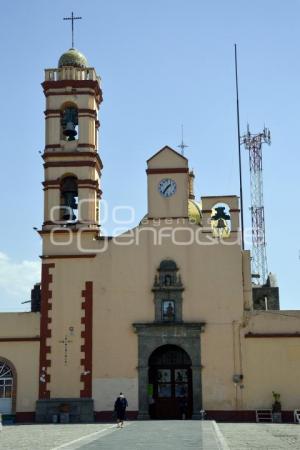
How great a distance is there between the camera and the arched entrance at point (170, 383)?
3444cm

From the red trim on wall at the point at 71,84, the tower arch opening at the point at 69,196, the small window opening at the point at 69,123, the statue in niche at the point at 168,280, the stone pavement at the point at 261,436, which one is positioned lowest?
the stone pavement at the point at 261,436

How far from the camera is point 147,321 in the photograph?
114ft

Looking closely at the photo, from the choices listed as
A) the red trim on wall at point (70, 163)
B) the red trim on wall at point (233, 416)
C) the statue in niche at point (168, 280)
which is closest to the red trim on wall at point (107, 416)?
the red trim on wall at point (233, 416)

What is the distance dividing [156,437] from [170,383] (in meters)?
12.1

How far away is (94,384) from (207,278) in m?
6.86

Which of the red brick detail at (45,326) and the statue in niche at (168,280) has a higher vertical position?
the statue in niche at (168,280)

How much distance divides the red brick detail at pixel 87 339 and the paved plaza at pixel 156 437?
2897 mm

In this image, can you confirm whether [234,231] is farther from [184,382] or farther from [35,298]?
[35,298]

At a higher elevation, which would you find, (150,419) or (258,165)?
(258,165)

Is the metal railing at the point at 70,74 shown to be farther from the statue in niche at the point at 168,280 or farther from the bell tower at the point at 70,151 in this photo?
the statue in niche at the point at 168,280

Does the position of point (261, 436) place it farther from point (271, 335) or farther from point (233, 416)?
point (271, 335)

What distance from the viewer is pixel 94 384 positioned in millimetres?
34156

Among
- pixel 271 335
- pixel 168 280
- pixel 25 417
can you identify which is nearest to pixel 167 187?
pixel 168 280

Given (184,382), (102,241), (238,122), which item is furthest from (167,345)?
(238,122)
